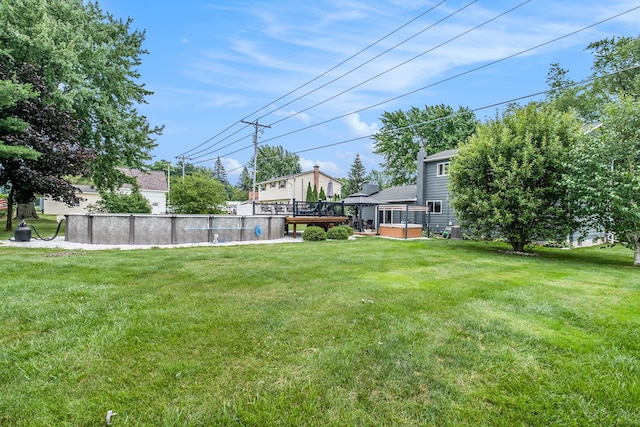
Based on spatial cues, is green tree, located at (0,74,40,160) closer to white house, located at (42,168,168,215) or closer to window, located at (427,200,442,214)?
white house, located at (42,168,168,215)

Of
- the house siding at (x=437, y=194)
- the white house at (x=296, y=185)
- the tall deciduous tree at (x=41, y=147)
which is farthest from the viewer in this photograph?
the white house at (x=296, y=185)

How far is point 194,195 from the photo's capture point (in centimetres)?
2070

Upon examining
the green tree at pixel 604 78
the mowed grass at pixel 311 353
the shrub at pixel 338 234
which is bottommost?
the mowed grass at pixel 311 353

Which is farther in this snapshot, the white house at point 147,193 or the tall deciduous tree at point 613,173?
the white house at point 147,193

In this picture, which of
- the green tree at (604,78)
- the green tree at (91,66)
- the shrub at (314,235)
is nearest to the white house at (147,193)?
the green tree at (91,66)

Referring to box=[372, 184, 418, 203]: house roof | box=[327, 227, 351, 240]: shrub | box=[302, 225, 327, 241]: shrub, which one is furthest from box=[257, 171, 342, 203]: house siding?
box=[302, 225, 327, 241]: shrub

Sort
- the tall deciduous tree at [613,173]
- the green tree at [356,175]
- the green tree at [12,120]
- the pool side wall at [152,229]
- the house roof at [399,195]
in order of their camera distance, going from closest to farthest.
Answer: the tall deciduous tree at [613,173] < the green tree at [12,120] < the pool side wall at [152,229] < the house roof at [399,195] < the green tree at [356,175]

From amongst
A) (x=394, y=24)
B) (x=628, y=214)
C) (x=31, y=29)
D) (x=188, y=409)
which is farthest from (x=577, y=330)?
(x=31, y=29)

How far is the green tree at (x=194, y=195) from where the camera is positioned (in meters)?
20.8

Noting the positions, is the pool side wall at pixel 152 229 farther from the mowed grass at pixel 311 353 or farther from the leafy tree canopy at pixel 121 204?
the leafy tree canopy at pixel 121 204

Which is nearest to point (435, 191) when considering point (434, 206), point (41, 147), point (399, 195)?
point (434, 206)

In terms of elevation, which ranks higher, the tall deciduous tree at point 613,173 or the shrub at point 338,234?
the tall deciduous tree at point 613,173

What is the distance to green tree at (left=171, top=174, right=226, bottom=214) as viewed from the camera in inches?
820

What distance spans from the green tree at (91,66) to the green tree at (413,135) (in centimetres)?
2151
